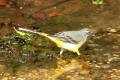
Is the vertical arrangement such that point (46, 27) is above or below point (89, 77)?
above

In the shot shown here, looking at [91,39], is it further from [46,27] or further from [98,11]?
[98,11]

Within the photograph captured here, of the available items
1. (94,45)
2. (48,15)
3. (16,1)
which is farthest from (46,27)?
(16,1)

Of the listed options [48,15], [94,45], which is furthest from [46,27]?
[94,45]

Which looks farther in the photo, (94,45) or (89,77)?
(94,45)

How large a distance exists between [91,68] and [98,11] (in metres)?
3.55

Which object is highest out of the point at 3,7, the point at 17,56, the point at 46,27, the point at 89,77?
the point at 3,7

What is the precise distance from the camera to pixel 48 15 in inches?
349

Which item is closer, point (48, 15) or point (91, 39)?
point (91, 39)

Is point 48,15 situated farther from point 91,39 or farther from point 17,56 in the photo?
point 17,56

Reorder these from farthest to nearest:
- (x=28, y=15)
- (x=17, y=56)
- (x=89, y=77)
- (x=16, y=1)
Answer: (x=16, y=1) → (x=28, y=15) → (x=17, y=56) → (x=89, y=77)

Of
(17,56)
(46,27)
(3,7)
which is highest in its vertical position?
(3,7)

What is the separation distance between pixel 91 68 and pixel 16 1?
455 centimetres

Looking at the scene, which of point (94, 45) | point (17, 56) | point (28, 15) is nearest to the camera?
point (17, 56)

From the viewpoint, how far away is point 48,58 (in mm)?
6410
